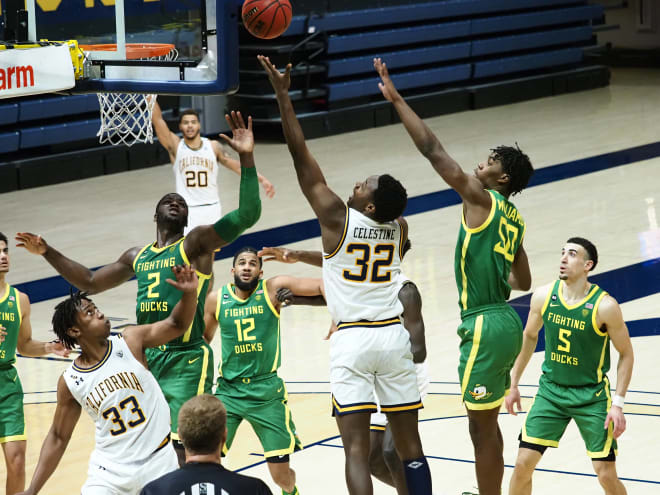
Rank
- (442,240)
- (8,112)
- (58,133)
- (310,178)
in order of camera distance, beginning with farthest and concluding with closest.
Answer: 1. (58,133)
2. (8,112)
3. (442,240)
4. (310,178)

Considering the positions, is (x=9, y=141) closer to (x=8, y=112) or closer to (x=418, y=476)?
(x=8, y=112)

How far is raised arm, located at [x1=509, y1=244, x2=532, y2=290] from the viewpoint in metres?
6.31

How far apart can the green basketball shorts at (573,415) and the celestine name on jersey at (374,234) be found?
1.20 m

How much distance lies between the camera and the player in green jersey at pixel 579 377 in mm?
6051

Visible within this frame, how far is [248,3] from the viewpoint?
7.23 meters

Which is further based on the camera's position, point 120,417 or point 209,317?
point 209,317

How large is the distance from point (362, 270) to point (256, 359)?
1162mm

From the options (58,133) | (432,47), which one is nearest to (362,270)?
(58,133)

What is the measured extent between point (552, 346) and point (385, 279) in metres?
1.03

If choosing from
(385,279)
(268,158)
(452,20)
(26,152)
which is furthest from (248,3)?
(452,20)

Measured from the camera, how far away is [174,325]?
548 cm

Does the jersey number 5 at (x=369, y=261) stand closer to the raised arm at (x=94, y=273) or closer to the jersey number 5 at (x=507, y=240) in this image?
the jersey number 5 at (x=507, y=240)

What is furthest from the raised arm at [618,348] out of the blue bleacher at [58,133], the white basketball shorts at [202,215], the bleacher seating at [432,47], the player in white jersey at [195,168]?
the bleacher seating at [432,47]

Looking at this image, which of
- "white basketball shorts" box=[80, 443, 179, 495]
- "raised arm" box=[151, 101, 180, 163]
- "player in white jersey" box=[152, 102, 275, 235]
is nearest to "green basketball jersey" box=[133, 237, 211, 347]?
"white basketball shorts" box=[80, 443, 179, 495]
